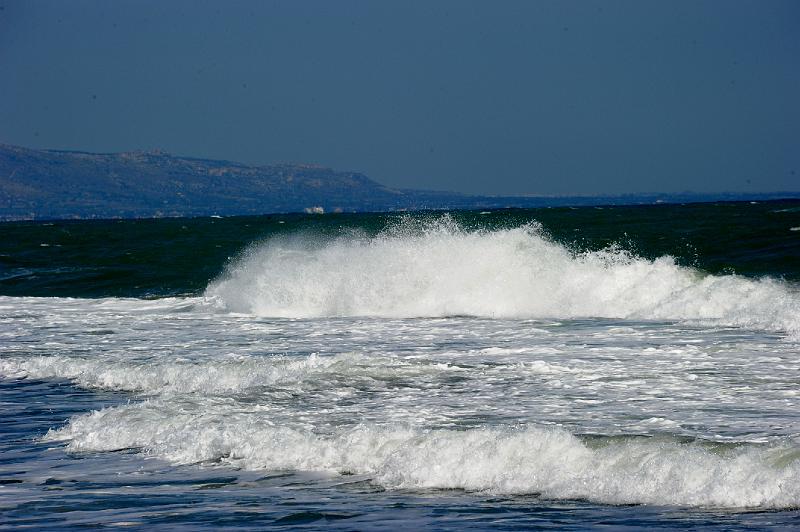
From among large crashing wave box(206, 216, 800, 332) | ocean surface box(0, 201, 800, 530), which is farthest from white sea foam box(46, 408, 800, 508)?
large crashing wave box(206, 216, 800, 332)

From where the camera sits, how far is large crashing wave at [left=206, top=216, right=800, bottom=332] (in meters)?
22.0

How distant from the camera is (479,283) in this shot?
25.6 meters

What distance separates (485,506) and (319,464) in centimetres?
211

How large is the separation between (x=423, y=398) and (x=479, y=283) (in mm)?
13542

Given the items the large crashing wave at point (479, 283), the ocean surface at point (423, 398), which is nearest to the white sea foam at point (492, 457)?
the ocean surface at point (423, 398)

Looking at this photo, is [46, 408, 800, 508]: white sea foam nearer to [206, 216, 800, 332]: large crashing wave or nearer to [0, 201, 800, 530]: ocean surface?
[0, 201, 800, 530]: ocean surface

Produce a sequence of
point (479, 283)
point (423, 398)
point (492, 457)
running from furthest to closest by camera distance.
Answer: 1. point (479, 283)
2. point (423, 398)
3. point (492, 457)

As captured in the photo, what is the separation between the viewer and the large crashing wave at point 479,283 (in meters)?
22.0

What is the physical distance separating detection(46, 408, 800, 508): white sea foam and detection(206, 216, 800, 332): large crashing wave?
1117 cm

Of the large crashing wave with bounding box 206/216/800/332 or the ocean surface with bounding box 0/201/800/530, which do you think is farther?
the large crashing wave with bounding box 206/216/800/332

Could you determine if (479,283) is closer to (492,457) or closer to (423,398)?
(423,398)

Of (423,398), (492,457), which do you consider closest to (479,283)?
(423,398)

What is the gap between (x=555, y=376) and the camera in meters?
13.3

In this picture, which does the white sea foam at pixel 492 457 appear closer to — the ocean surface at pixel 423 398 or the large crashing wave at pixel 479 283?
the ocean surface at pixel 423 398
